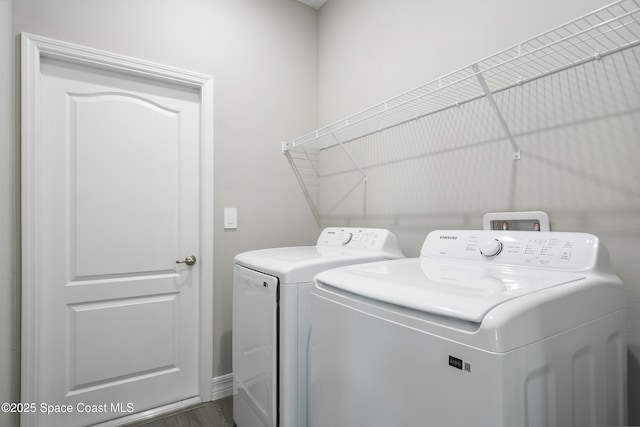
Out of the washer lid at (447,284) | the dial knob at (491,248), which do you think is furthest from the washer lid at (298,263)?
the dial knob at (491,248)

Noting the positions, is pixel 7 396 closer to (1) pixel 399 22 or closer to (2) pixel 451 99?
(2) pixel 451 99

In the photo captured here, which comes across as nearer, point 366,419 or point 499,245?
point 366,419

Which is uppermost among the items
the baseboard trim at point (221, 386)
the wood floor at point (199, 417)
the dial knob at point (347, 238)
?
the dial knob at point (347, 238)

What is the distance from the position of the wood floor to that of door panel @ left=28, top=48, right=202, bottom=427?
0.09m

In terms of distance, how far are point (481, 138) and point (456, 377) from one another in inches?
43.0

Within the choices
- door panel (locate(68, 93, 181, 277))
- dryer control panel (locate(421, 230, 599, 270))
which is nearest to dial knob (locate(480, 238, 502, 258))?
dryer control panel (locate(421, 230, 599, 270))

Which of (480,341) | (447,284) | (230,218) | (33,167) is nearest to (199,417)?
(230,218)

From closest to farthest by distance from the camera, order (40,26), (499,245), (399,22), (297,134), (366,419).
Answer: (366,419), (499,245), (40,26), (399,22), (297,134)

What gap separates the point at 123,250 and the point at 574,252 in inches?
82.0

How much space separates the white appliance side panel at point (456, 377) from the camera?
1.97 feet

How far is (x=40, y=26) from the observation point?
63.4 inches

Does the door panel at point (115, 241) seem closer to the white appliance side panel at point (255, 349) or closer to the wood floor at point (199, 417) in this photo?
the wood floor at point (199, 417)

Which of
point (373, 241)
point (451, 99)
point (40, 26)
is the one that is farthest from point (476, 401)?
point (40, 26)

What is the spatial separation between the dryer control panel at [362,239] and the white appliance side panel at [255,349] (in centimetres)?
60
